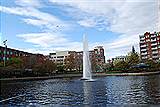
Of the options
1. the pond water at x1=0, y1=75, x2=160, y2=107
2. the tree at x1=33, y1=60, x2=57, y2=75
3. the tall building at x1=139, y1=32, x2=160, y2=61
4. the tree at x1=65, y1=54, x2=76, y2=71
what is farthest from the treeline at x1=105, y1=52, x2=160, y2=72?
the pond water at x1=0, y1=75, x2=160, y2=107

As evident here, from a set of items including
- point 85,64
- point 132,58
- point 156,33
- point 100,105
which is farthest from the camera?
point 156,33

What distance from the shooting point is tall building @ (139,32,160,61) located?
494ft

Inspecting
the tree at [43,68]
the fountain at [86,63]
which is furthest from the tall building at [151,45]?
the fountain at [86,63]

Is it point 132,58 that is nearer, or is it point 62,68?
point 132,58

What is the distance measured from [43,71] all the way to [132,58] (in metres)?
45.6

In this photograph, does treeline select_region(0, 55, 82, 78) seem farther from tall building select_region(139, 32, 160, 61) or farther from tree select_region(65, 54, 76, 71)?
tall building select_region(139, 32, 160, 61)

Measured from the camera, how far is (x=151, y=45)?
502ft

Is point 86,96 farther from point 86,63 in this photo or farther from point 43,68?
point 43,68

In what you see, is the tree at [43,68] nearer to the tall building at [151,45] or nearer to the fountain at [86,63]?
the fountain at [86,63]

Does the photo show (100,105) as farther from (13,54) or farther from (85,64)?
(13,54)

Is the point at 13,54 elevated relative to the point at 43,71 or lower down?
elevated

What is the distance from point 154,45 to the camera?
5984 inches

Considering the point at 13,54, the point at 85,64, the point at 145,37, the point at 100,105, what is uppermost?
the point at 145,37

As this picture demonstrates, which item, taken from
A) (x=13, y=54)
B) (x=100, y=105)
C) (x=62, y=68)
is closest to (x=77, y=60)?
(x=62, y=68)
